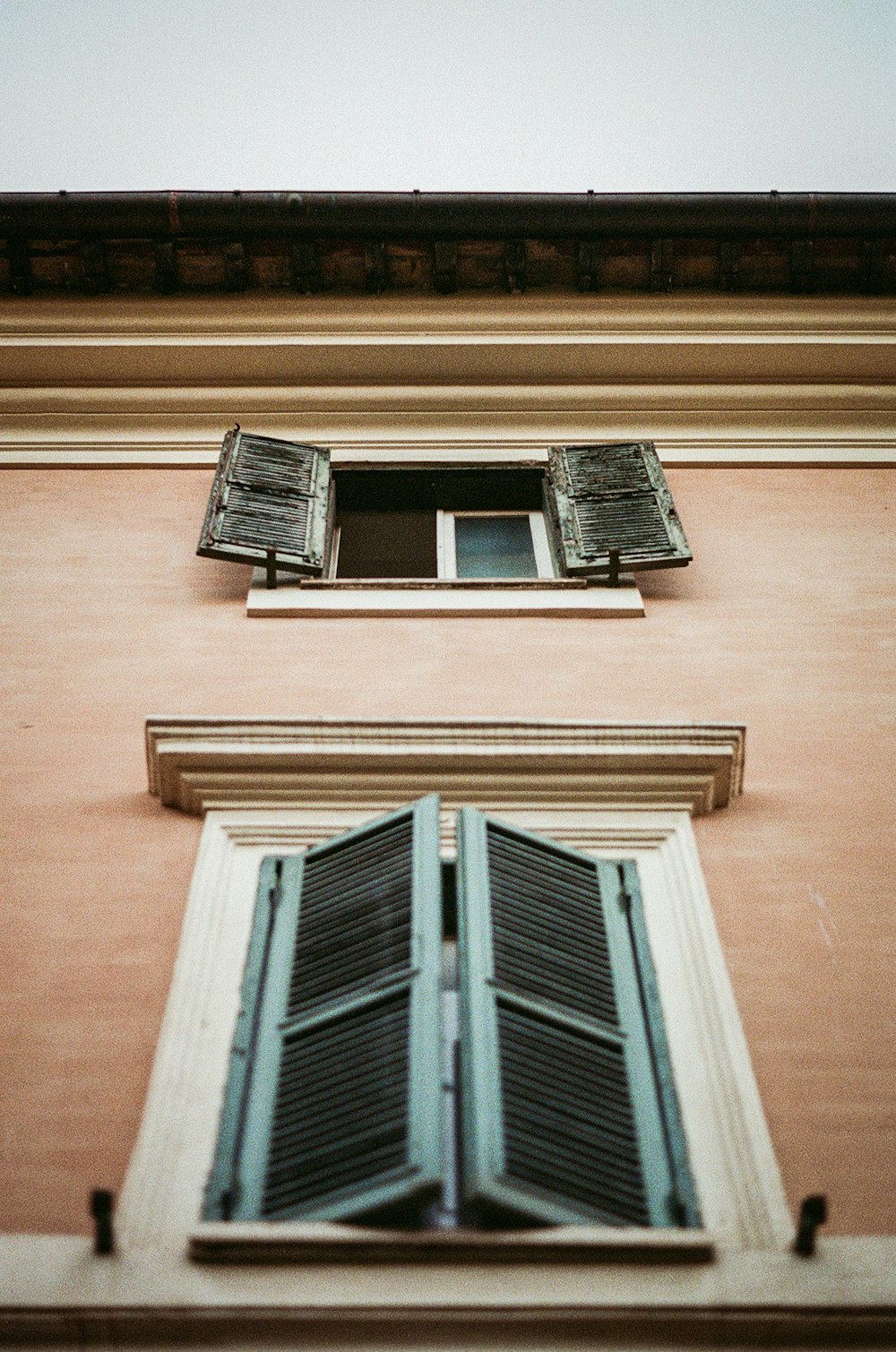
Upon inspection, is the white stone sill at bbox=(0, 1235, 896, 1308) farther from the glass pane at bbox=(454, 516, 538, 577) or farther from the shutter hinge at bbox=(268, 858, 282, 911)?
the glass pane at bbox=(454, 516, 538, 577)

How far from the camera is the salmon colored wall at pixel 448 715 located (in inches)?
157

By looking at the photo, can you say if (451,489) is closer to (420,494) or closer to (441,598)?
(420,494)

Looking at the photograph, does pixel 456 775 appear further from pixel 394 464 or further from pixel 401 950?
pixel 394 464

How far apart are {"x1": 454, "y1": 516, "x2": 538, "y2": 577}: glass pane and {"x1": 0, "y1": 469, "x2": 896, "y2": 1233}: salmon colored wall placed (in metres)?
0.74

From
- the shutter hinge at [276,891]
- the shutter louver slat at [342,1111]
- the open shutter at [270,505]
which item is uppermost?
the open shutter at [270,505]

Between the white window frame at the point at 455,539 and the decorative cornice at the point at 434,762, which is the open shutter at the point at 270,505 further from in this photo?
the decorative cornice at the point at 434,762

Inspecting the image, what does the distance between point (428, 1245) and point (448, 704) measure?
2723mm

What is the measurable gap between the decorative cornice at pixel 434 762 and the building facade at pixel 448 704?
0.04 feet

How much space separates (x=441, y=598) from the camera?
6500mm

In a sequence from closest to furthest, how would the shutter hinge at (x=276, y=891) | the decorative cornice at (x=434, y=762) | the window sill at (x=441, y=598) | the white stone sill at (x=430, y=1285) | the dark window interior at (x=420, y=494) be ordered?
the white stone sill at (x=430, y=1285) < the shutter hinge at (x=276, y=891) < the decorative cornice at (x=434, y=762) < the window sill at (x=441, y=598) < the dark window interior at (x=420, y=494)

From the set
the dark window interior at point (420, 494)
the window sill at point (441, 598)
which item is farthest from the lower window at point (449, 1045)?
the dark window interior at point (420, 494)

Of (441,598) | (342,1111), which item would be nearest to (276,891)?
(342,1111)

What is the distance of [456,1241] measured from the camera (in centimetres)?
329

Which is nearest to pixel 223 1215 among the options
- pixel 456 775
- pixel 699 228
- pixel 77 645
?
pixel 456 775
